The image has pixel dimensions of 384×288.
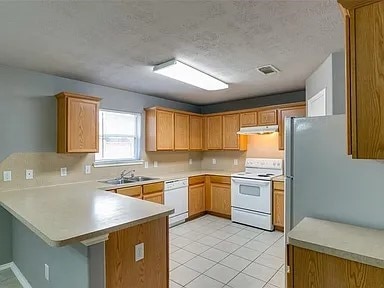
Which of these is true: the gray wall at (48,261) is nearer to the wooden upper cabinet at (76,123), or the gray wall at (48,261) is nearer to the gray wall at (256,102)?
the wooden upper cabinet at (76,123)

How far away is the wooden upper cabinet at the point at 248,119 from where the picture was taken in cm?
470

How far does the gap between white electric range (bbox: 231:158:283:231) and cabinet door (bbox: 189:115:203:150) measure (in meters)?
1.23

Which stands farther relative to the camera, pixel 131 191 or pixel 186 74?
pixel 131 191

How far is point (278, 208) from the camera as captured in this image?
404 cm

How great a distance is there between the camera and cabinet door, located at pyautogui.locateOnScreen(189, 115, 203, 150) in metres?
5.27

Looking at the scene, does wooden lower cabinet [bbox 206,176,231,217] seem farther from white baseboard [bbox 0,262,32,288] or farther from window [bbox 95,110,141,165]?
white baseboard [bbox 0,262,32,288]

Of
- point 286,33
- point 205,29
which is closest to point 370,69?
point 286,33

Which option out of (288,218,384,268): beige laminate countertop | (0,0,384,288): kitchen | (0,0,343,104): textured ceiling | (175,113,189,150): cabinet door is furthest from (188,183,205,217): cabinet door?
(288,218,384,268): beige laminate countertop

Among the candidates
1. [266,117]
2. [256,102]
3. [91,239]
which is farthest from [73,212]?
[256,102]

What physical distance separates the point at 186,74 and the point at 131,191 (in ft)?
6.03

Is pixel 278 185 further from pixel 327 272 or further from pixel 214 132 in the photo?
pixel 327 272

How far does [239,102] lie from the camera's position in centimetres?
525

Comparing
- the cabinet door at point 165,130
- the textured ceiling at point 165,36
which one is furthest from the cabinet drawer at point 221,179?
the textured ceiling at point 165,36

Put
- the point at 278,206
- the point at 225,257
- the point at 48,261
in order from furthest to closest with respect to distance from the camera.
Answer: the point at 278,206, the point at 225,257, the point at 48,261
